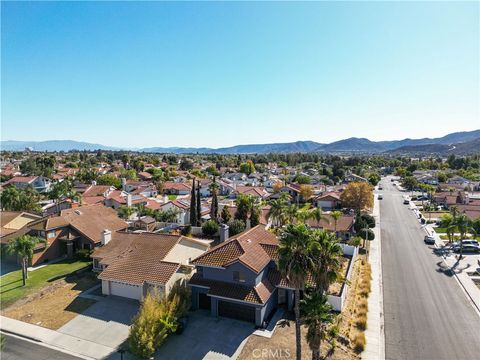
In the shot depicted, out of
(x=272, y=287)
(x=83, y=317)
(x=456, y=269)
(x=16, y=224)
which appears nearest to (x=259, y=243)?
(x=272, y=287)

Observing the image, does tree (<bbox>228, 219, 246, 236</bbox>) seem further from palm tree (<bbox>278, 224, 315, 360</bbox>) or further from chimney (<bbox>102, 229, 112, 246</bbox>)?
palm tree (<bbox>278, 224, 315, 360</bbox>)

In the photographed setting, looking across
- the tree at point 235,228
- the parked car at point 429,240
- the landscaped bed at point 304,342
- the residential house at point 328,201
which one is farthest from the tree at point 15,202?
the parked car at point 429,240

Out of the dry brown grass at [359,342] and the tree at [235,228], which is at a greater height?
the tree at [235,228]

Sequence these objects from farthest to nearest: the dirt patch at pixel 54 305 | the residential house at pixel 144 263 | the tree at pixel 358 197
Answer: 1. the tree at pixel 358 197
2. the residential house at pixel 144 263
3. the dirt patch at pixel 54 305

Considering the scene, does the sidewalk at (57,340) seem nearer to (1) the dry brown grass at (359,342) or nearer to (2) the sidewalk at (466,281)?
(1) the dry brown grass at (359,342)

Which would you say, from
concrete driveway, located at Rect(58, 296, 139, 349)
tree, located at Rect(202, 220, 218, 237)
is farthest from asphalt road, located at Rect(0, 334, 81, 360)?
tree, located at Rect(202, 220, 218, 237)

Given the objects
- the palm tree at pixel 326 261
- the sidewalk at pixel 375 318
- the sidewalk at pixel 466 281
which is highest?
the palm tree at pixel 326 261

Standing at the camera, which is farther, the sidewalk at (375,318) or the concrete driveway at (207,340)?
the sidewalk at (375,318)

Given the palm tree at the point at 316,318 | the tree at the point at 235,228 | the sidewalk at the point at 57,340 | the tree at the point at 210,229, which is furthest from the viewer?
the tree at the point at 210,229
